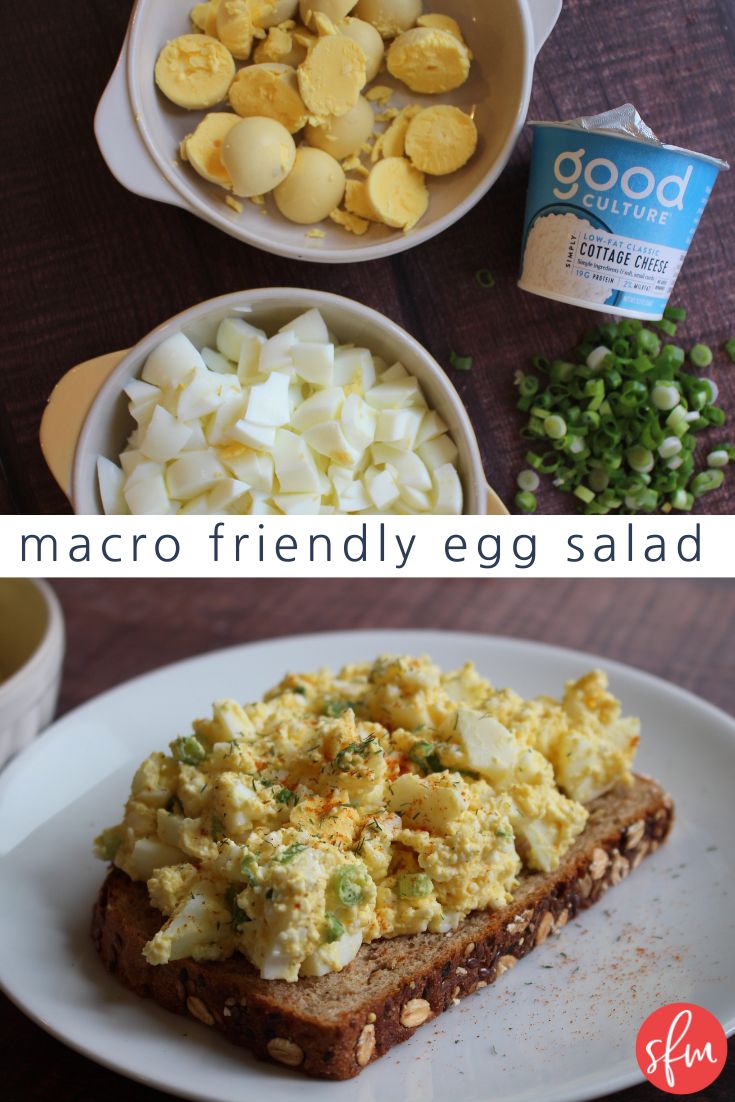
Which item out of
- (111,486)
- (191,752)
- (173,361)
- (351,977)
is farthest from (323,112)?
(351,977)

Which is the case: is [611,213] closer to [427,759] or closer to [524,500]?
[524,500]

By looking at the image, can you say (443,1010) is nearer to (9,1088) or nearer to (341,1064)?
(341,1064)

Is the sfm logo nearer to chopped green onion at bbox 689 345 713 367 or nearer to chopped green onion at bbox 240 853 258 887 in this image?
chopped green onion at bbox 689 345 713 367

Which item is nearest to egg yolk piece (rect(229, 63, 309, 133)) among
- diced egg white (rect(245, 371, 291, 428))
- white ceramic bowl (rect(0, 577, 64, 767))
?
diced egg white (rect(245, 371, 291, 428))

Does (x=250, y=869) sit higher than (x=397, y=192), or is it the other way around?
(x=397, y=192)

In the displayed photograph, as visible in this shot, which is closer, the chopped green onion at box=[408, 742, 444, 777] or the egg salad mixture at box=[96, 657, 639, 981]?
the egg salad mixture at box=[96, 657, 639, 981]

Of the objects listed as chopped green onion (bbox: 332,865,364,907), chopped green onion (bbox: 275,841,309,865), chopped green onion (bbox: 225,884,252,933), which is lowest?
chopped green onion (bbox: 225,884,252,933)
